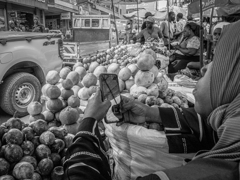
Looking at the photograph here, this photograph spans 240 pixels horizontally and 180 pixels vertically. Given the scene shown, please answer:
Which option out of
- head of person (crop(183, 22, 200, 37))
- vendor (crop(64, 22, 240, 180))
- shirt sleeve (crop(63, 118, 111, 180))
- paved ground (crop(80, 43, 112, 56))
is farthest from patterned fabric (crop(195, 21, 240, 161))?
paved ground (crop(80, 43, 112, 56))

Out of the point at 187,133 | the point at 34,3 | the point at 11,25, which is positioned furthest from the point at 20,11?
A: the point at 187,133

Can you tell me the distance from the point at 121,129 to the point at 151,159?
0.32 m

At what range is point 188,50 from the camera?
539cm

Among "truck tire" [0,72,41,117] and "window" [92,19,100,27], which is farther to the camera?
"window" [92,19,100,27]

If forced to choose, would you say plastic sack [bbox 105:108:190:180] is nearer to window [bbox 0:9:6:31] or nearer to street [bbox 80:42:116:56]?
street [bbox 80:42:116:56]

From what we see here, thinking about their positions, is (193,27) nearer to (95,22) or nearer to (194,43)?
(194,43)

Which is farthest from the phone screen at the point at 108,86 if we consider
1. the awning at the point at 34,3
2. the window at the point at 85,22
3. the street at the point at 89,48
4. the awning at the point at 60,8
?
the awning at the point at 60,8

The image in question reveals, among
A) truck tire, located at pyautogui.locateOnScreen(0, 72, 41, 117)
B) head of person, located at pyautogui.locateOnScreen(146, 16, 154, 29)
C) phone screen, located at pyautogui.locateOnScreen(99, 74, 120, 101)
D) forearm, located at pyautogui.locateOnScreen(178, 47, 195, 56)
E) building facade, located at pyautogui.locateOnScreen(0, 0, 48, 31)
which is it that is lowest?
truck tire, located at pyautogui.locateOnScreen(0, 72, 41, 117)

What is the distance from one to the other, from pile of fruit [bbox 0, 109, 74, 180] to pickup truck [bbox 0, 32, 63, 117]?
297 centimetres

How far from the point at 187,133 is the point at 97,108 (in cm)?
68

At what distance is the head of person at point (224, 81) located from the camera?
0.86m

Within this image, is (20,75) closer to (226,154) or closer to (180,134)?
(180,134)

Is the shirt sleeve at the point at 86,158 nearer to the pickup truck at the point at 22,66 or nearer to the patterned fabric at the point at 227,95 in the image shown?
the patterned fabric at the point at 227,95

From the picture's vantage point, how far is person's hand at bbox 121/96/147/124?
5.48 feet
